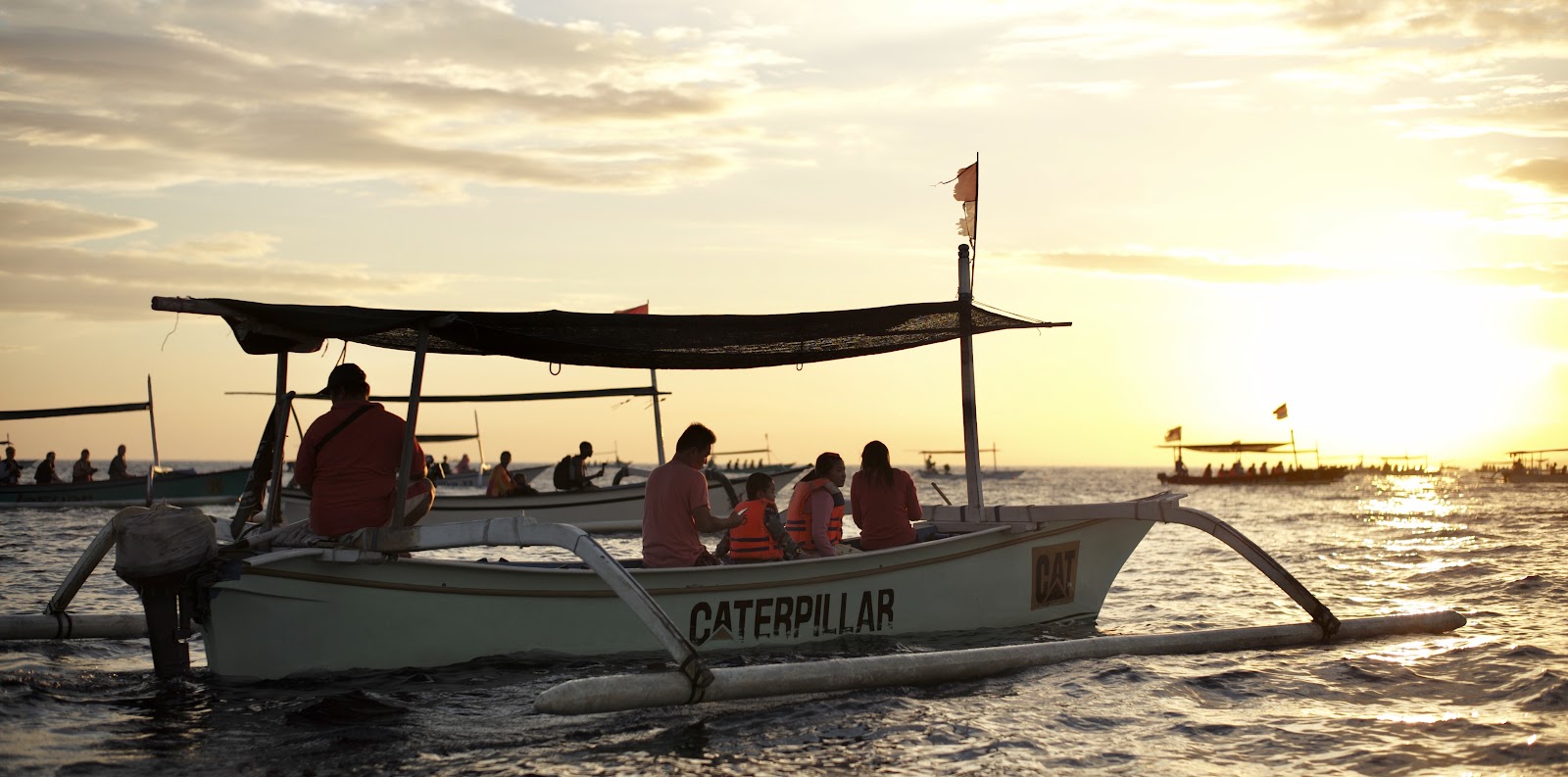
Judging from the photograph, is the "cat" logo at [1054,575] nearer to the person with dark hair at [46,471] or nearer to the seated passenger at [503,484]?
the seated passenger at [503,484]

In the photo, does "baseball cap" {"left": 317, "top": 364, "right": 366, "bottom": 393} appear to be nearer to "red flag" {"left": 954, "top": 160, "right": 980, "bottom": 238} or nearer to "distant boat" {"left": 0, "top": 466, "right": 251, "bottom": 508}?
"red flag" {"left": 954, "top": 160, "right": 980, "bottom": 238}

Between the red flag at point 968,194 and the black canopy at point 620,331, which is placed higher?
the red flag at point 968,194

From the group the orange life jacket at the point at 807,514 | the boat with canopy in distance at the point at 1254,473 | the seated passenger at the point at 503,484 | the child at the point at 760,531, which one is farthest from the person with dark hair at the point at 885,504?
the boat with canopy in distance at the point at 1254,473

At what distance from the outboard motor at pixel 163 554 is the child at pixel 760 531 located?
4.15m

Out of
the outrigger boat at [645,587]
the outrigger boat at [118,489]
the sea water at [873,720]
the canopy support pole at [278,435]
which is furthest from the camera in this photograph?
the outrigger boat at [118,489]

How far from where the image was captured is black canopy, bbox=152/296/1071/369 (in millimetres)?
8523

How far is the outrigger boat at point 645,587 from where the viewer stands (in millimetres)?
8000

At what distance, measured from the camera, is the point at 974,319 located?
37.1ft

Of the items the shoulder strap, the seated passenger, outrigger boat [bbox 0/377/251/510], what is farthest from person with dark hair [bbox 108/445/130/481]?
the shoulder strap

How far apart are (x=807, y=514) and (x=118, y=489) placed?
92.3ft

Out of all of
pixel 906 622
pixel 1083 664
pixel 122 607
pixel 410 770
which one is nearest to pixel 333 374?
pixel 410 770

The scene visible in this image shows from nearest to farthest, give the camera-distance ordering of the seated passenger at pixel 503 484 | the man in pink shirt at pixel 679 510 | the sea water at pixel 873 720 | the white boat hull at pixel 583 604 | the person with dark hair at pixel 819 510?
1. the sea water at pixel 873 720
2. the white boat hull at pixel 583 604
3. the man in pink shirt at pixel 679 510
4. the person with dark hair at pixel 819 510
5. the seated passenger at pixel 503 484

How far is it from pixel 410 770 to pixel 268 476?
151 inches

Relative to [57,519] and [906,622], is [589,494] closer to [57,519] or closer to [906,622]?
[906,622]
